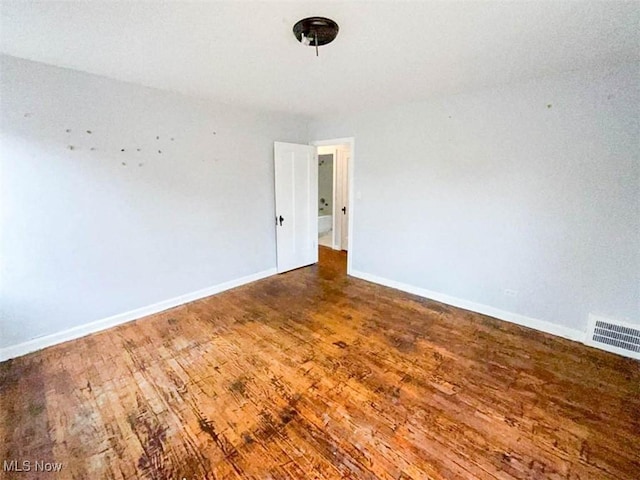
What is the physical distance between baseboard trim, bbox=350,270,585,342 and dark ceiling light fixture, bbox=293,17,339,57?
10.3 feet

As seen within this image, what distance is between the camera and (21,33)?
76.5 inches

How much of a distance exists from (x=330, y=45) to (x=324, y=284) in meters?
3.06

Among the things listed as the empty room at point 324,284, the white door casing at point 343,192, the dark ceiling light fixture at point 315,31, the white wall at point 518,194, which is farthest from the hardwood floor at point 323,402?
the white door casing at point 343,192

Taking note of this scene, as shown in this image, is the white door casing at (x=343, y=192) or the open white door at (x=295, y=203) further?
the white door casing at (x=343, y=192)

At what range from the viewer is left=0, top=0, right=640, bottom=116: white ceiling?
1644mm

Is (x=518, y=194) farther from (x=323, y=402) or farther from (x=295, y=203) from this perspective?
(x=295, y=203)

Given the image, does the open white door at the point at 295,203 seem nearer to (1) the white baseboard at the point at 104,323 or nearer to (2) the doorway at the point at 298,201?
(2) the doorway at the point at 298,201

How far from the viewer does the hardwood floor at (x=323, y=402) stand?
165 cm

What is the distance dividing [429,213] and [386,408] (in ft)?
8.16

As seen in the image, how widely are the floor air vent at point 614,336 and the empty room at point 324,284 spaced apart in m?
0.02

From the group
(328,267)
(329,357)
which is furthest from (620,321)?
(328,267)

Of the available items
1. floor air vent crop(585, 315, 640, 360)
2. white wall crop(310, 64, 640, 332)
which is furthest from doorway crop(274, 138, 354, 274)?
floor air vent crop(585, 315, 640, 360)

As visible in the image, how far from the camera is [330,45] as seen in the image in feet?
6.82

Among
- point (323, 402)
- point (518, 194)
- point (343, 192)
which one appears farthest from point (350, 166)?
point (323, 402)
